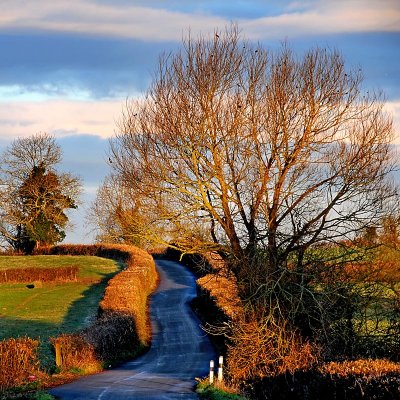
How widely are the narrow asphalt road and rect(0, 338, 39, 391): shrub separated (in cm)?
157

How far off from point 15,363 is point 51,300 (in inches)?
1063

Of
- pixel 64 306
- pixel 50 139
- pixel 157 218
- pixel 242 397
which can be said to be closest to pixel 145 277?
pixel 64 306

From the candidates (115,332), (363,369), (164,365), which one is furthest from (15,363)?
(363,369)

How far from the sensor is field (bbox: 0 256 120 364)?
1599 inches

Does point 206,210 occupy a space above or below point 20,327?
above

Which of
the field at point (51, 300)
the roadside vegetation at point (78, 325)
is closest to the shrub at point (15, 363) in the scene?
the roadside vegetation at point (78, 325)

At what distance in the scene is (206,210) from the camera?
27.2 m

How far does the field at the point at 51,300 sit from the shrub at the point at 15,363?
3.68 meters

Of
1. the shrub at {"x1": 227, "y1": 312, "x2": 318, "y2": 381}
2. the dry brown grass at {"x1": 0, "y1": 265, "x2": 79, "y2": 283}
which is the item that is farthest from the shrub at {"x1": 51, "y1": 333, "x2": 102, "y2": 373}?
the dry brown grass at {"x1": 0, "y1": 265, "x2": 79, "y2": 283}

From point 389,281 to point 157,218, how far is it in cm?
850

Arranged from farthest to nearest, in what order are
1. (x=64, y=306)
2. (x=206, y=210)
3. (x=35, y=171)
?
1. (x=35, y=171)
2. (x=64, y=306)
3. (x=206, y=210)

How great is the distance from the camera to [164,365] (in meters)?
31.5

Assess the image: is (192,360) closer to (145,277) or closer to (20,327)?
(20,327)

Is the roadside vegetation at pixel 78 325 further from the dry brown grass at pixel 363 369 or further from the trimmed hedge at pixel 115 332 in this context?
the dry brown grass at pixel 363 369
